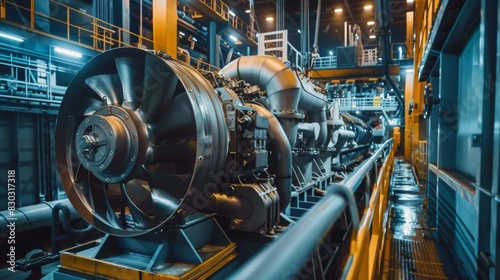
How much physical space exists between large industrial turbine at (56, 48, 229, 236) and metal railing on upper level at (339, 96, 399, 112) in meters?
16.2

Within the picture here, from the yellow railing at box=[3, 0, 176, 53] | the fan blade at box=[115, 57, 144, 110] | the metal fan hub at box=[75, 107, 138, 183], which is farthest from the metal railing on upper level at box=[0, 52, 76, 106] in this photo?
the metal fan hub at box=[75, 107, 138, 183]

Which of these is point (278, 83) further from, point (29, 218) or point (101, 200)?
point (29, 218)

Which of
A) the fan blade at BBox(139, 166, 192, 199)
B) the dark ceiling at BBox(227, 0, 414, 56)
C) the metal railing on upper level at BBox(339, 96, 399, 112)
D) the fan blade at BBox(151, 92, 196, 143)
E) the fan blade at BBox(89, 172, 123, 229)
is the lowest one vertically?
the fan blade at BBox(89, 172, 123, 229)

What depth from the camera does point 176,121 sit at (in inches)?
93.7

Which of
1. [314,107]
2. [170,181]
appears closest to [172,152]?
[170,181]

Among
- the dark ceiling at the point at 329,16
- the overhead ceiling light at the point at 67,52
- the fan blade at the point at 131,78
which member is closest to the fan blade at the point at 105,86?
the fan blade at the point at 131,78

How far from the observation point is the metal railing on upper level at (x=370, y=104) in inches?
691

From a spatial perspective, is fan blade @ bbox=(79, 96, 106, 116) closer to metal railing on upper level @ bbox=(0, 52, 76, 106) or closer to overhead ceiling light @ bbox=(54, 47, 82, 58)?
metal railing on upper level @ bbox=(0, 52, 76, 106)

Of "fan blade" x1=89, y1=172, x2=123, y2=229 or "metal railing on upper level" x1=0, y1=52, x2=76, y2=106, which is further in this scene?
"metal railing on upper level" x1=0, y1=52, x2=76, y2=106

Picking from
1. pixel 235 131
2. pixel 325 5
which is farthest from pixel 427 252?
pixel 325 5

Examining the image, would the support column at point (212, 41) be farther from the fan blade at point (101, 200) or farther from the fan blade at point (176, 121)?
the fan blade at point (176, 121)

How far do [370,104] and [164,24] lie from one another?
13.4 metres

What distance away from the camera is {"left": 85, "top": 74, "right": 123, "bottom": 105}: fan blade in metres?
2.57

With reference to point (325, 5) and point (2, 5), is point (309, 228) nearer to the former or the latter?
point (2, 5)
